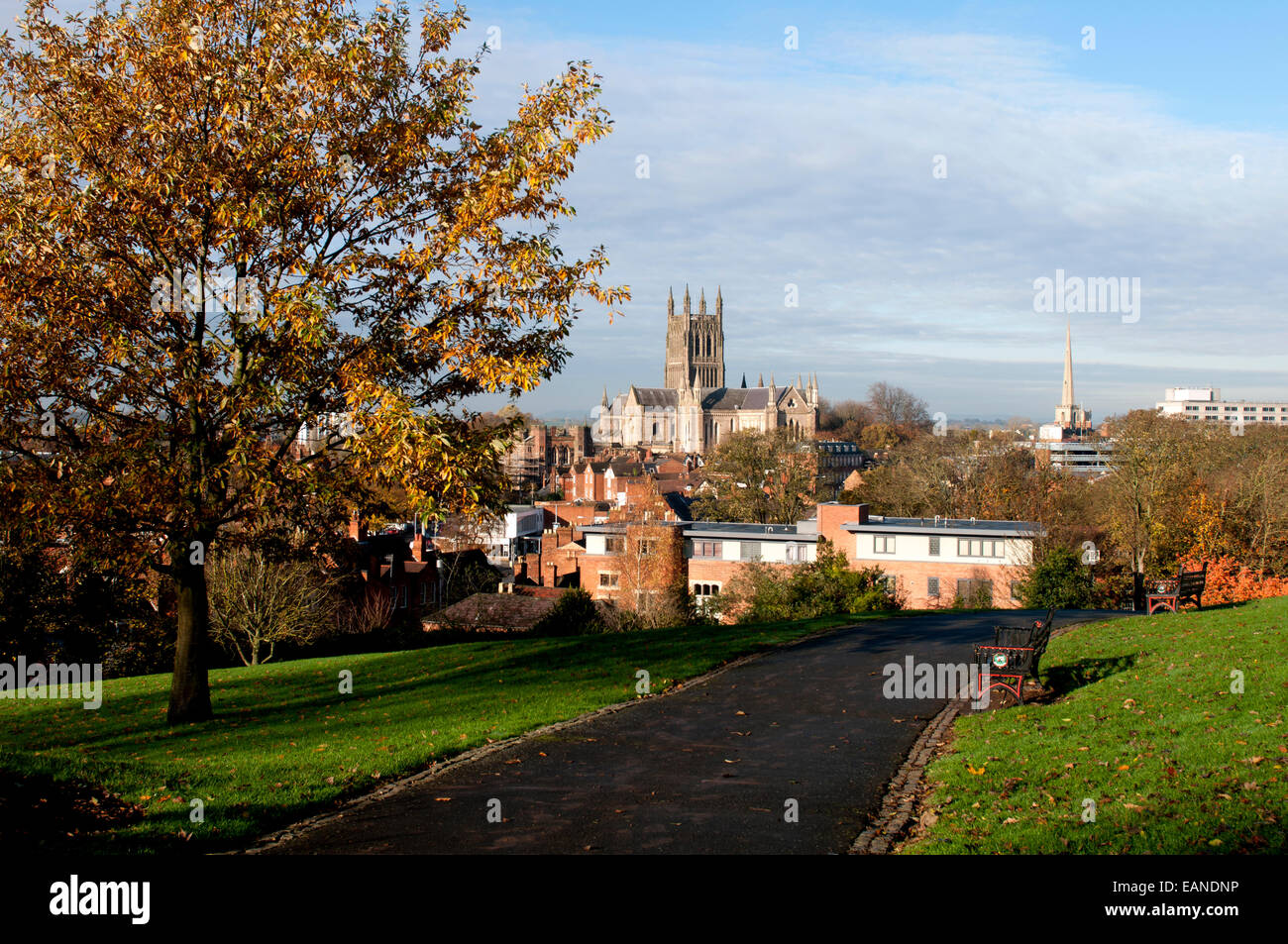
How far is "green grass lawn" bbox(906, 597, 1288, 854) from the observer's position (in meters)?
7.38

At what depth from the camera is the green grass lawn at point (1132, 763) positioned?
738 centimetres

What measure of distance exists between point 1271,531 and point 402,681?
40.6m

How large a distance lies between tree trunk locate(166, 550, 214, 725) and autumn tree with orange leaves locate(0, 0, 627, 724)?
2.72ft

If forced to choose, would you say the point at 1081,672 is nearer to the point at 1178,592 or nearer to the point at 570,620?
the point at 1178,592

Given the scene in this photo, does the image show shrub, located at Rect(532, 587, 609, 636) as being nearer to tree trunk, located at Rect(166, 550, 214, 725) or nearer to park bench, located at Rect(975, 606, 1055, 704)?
tree trunk, located at Rect(166, 550, 214, 725)

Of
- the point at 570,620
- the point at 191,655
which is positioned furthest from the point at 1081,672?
the point at 570,620

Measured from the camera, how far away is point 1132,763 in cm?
928

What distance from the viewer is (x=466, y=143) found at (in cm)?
1451

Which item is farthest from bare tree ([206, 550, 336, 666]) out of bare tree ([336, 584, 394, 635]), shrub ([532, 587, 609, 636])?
shrub ([532, 587, 609, 636])

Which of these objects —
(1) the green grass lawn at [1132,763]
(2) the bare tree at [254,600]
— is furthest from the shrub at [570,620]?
(1) the green grass lawn at [1132,763]

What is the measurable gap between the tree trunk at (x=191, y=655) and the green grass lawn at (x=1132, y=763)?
11327 mm

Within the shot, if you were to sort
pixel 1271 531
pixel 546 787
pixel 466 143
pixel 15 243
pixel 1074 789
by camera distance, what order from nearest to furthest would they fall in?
pixel 1074 789 → pixel 546 787 → pixel 15 243 → pixel 466 143 → pixel 1271 531
